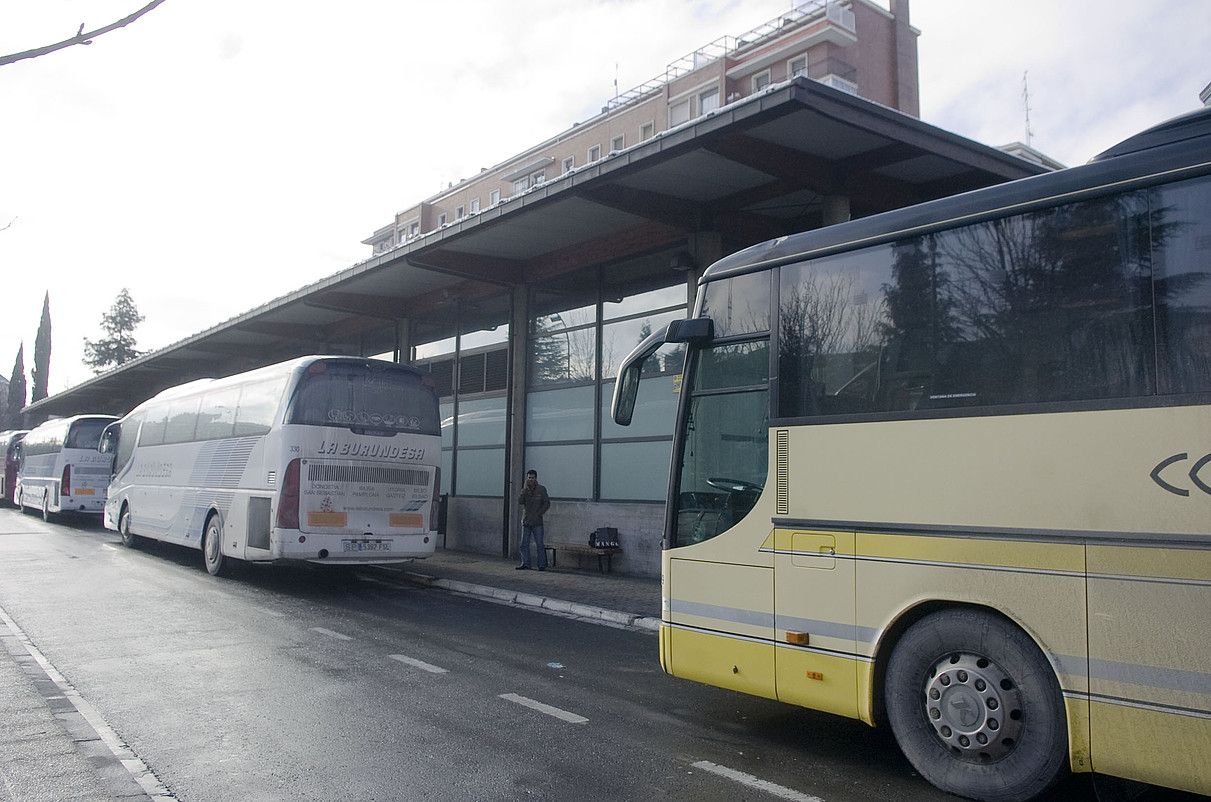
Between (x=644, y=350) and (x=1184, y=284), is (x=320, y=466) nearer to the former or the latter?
(x=644, y=350)

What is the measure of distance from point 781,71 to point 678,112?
221 inches

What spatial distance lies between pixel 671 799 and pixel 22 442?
3602 centimetres

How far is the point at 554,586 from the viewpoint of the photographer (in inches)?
538

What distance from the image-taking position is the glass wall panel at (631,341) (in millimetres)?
15016

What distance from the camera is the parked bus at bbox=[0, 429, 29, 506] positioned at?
115 ft

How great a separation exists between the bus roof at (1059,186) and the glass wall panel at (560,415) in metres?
11.1

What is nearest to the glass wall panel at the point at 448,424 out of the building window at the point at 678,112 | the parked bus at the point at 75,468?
the parked bus at the point at 75,468

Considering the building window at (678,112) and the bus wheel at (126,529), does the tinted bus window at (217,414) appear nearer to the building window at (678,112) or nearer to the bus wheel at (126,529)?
the bus wheel at (126,529)

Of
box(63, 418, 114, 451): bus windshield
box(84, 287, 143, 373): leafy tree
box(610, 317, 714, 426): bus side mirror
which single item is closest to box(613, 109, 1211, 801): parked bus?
box(610, 317, 714, 426): bus side mirror

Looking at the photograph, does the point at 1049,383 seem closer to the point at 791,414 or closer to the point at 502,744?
the point at 791,414

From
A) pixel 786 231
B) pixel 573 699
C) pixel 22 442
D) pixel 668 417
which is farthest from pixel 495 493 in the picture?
pixel 22 442

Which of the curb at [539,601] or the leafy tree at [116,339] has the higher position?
the leafy tree at [116,339]

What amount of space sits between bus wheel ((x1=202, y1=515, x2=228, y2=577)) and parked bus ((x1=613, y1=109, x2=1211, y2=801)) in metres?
10.8

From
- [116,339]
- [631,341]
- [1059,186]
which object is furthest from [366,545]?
[116,339]
